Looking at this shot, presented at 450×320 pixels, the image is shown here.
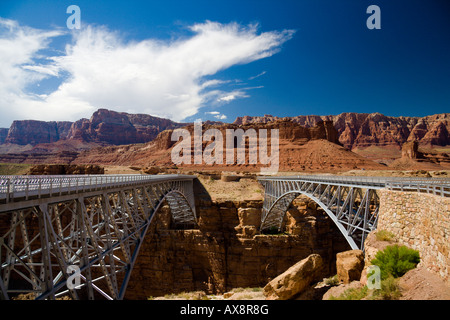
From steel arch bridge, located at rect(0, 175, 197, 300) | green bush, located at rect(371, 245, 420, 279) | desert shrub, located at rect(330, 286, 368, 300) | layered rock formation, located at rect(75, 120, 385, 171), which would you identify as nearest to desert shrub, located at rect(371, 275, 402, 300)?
desert shrub, located at rect(330, 286, 368, 300)

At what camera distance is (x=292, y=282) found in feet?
34.7

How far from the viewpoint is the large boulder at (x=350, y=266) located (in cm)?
1048

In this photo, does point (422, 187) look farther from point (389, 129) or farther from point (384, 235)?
point (389, 129)

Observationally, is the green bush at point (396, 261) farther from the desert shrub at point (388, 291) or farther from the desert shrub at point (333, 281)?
the desert shrub at point (333, 281)

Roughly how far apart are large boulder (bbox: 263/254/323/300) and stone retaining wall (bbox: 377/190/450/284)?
400 cm

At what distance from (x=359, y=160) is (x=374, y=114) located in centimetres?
11616

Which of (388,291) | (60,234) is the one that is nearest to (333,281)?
(388,291)

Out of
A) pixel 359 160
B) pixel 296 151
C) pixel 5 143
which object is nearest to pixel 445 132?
pixel 359 160

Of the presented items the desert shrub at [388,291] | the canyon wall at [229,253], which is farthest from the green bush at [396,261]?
the canyon wall at [229,253]

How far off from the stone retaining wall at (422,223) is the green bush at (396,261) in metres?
0.28
